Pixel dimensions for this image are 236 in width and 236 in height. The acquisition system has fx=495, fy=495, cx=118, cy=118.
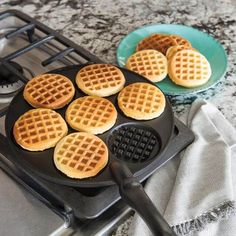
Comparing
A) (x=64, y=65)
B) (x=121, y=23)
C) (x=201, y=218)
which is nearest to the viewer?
(x=201, y=218)

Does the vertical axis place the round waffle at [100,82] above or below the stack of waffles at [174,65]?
above

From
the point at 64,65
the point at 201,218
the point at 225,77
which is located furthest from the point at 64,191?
the point at 225,77

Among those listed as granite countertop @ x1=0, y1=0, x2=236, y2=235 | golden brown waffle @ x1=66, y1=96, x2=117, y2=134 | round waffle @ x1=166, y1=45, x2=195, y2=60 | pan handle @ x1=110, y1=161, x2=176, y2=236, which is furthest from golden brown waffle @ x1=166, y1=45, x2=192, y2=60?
pan handle @ x1=110, y1=161, x2=176, y2=236

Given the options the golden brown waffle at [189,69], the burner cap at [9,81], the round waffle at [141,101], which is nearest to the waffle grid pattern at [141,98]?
the round waffle at [141,101]

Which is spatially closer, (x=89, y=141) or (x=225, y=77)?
(x=89, y=141)

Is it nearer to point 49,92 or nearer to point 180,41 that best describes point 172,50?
point 180,41

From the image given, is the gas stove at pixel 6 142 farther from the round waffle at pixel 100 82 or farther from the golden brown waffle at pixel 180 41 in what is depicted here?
the golden brown waffle at pixel 180 41

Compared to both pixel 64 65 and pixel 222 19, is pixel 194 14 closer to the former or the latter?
pixel 222 19
